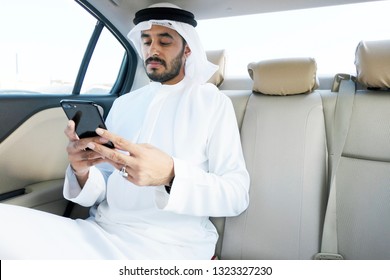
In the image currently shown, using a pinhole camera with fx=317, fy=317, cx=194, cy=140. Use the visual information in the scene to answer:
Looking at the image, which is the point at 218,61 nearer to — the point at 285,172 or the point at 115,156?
the point at 285,172

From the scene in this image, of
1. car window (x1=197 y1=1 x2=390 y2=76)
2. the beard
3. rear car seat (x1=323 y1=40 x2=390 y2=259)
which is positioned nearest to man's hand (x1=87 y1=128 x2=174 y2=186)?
the beard

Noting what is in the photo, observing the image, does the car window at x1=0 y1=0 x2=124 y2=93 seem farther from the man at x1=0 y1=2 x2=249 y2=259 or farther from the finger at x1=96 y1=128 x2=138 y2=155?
the finger at x1=96 y1=128 x2=138 y2=155

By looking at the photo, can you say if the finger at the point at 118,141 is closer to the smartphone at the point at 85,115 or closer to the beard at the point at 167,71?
the smartphone at the point at 85,115

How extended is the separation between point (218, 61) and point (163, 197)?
3.09 feet

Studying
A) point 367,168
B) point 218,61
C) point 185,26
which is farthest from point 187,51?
point 367,168

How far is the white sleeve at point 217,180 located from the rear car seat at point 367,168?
0.43 m

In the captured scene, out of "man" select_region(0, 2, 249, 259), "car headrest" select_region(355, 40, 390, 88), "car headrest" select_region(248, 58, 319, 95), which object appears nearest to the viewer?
"man" select_region(0, 2, 249, 259)

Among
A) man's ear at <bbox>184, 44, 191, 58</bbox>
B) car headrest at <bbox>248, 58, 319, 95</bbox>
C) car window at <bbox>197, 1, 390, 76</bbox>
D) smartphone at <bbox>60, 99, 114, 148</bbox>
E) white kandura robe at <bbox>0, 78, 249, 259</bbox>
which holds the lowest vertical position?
white kandura robe at <bbox>0, 78, 249, 259</bbox>

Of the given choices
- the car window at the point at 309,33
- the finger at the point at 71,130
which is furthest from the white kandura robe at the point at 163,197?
the car window at the point at 309,33

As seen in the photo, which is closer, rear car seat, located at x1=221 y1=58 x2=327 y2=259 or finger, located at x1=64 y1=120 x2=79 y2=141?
finger, located at x1=64 y1=120 x2=79 y2=141

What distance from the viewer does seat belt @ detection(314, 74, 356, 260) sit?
4.04 ft

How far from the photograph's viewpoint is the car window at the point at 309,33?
1.59m

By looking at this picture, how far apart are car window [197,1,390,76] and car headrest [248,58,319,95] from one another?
10cm

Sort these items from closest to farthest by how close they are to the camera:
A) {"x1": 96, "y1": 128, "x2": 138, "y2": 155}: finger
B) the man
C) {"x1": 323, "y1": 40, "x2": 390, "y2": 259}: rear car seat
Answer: {"x1": 96, "y1": 128, "x2": 138, "y2": 155}: finger < the man < {"x1": 323, "y1": 40, "x2": 390, "y2": 259}: rear car seat
